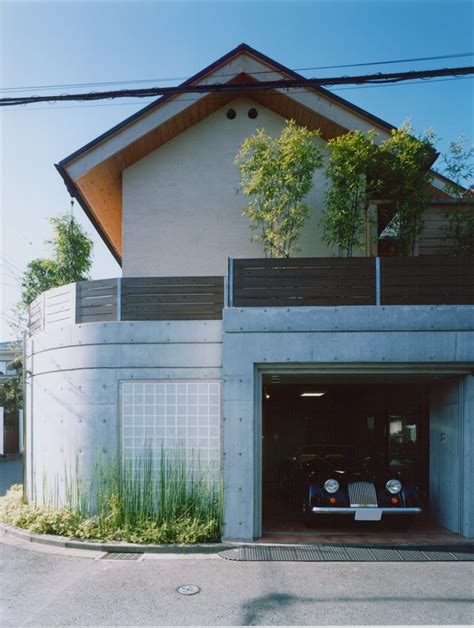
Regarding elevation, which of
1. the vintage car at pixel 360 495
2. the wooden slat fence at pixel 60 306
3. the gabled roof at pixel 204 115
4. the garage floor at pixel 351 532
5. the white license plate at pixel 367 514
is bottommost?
the garage floor at pixel 351 532

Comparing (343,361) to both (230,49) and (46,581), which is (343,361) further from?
(230,49)

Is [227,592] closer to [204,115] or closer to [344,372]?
[344,372]

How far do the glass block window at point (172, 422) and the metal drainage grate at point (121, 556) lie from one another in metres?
1.19

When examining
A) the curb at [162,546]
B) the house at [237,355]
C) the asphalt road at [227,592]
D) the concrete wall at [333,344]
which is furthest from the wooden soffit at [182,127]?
the asphalt road at [227,592]

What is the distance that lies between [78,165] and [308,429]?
8.43 meters

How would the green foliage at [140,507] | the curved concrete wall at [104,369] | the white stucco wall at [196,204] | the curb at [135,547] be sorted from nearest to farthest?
the curb at [135,547] < the green foliage at [140,507] < the curved concrete wall at [104,369] < the white stucco wall at [196,204]

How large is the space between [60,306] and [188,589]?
488 cm

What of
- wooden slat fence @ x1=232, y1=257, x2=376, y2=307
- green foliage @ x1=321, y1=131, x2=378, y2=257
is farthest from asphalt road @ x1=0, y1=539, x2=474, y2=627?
green foliage @ x1=321, y1=131, x2=378, y2=257

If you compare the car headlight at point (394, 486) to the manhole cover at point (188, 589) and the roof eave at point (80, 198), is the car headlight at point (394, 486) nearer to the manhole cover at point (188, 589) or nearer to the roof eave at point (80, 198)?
the manhole cover at point (188, 589)

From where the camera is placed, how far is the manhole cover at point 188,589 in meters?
4.74

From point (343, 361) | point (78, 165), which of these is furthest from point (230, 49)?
point (343, 361)

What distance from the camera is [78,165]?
933 centimetres

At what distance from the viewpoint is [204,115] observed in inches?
400

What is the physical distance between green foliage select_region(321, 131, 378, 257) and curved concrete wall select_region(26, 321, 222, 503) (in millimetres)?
3301
